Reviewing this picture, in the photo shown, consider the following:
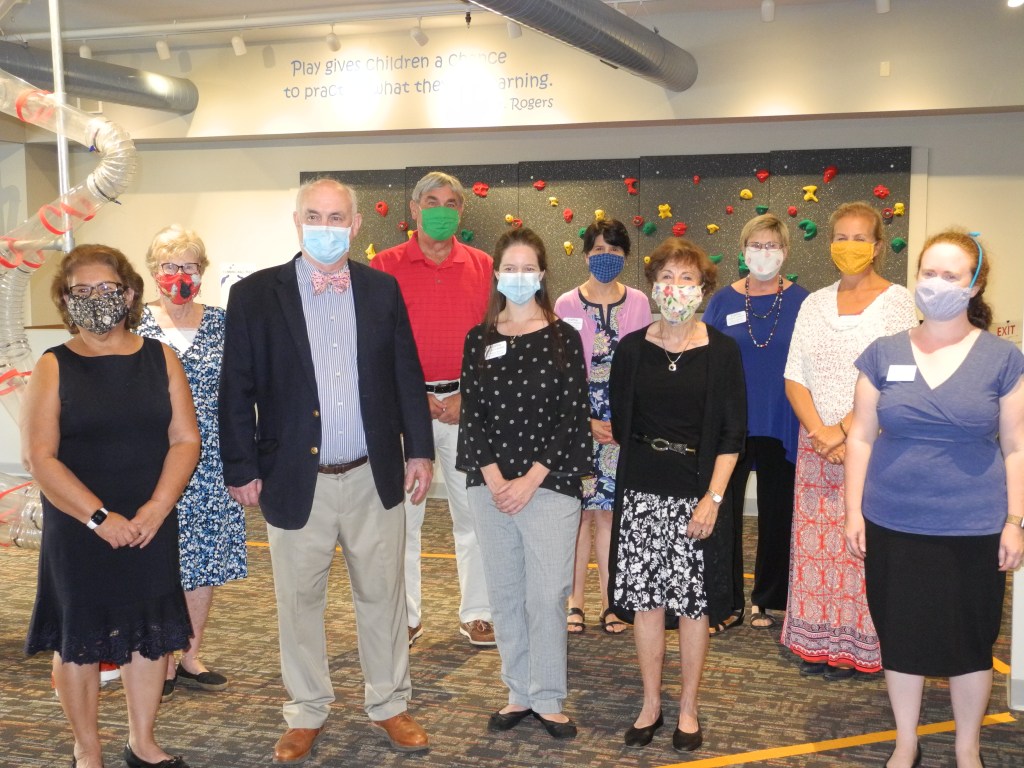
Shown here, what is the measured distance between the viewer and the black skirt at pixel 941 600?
9.41 ft

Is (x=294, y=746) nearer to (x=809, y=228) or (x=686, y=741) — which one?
(x=686, y=741)

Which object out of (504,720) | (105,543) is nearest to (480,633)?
(504,720)

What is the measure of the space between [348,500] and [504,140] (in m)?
4.99

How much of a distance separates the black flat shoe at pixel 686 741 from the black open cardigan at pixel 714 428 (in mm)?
370

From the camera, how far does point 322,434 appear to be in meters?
3.08

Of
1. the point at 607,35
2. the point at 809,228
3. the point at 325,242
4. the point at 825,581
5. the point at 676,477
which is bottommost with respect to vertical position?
the point at 825,581

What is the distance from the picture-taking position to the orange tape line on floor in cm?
315

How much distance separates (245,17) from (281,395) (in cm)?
475

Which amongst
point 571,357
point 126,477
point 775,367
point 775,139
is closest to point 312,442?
point 126,477

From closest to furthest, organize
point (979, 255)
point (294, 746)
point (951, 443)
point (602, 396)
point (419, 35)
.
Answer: point (951, 443)
point (979, 255)
point (294, 746)
point (602, 396)
point (419, 35)

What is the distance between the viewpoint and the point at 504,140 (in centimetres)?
760

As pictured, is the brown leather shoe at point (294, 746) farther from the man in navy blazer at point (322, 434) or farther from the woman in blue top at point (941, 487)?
the woman in blue top at point (941, 487)

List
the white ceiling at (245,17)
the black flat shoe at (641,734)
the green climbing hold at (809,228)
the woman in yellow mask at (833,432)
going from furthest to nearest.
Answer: the green climbing hold at (809,228), the white ceiling at (245,17), the woman in yellow mask at (833,432), the black flat shoe at (641,734)

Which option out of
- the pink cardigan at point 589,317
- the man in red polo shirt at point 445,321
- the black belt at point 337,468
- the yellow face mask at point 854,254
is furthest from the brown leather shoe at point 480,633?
the yellow face mask at point 854,254
